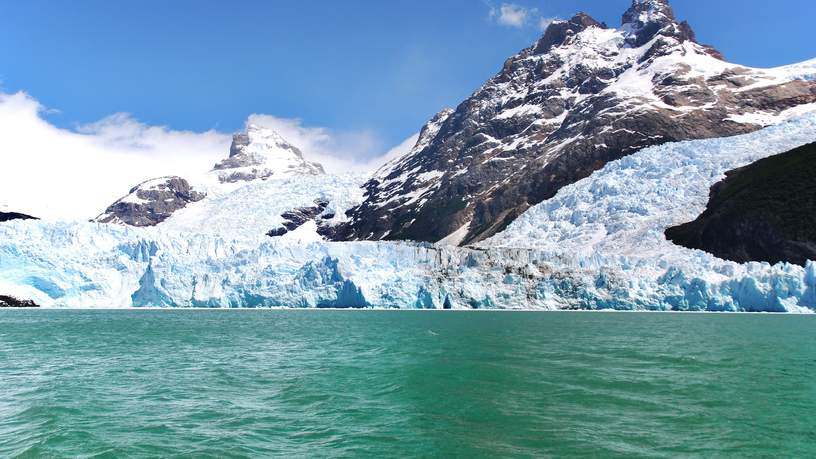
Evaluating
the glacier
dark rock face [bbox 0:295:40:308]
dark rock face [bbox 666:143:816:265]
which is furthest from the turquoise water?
dark rock face [bbox 666:143:816:265]

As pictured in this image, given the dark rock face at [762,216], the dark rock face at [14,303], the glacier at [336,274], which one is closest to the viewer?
the glacier at [336,274]

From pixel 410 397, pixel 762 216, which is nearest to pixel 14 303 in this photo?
pixel 410 397

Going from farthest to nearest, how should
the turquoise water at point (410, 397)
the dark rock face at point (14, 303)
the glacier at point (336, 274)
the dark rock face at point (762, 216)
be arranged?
the dark rock face at point (762, 216), the dark rock face at point (14, 303), the glacier at point (336, 274), the turquoise water at point (410, 397)

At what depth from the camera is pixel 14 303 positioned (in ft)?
247

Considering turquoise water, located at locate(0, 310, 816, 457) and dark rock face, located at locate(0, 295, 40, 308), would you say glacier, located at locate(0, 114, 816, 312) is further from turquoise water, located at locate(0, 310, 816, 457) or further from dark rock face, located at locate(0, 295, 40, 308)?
turquoise water, located at locate(0, 310, 816, 457)

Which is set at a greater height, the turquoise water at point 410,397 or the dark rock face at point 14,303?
the dark rock face at point 14,303

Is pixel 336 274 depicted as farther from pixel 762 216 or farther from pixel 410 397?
pixel 762 216

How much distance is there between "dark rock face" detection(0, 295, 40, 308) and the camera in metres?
74.6

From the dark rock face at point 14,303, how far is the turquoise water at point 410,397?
46368 millimetres

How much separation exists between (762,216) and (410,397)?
277 ft

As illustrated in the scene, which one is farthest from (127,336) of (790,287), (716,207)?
(716,207)

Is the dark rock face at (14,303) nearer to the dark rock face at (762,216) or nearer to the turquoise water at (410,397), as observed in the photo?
the turquoise water at (410,397)

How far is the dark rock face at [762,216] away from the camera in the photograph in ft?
269

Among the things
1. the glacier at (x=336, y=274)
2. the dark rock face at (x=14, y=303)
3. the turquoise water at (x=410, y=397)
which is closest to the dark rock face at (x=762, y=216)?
the glacier at (x=336, y=274)
